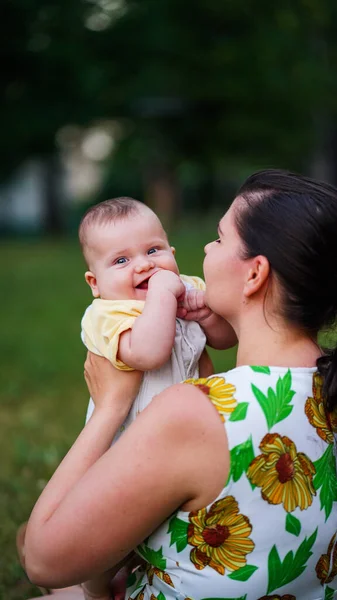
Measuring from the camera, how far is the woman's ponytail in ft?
6.68

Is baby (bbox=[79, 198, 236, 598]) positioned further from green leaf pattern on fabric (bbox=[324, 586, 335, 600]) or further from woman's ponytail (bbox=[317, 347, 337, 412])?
green leaf pattern on fabric (bbox=[324, 586, 335, 600])

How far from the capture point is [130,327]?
223 centimetres

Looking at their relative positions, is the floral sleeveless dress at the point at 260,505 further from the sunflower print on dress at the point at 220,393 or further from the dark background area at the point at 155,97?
the dark background area at the point at 155,97

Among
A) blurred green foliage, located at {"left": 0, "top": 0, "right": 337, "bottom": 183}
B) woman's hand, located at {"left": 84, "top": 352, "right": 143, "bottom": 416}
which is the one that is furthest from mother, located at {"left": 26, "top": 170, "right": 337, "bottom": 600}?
blurred green foliage, located at {"left": 0, "top": 0, "right": 337, "bottom": 183}

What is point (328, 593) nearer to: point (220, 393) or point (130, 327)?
point (220, 393)

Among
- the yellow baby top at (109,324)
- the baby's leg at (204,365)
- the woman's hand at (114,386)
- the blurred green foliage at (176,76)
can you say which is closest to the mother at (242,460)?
the woman's hand at (114,386)

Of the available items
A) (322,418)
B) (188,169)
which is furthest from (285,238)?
(188,169)

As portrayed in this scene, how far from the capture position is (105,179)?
38.3m

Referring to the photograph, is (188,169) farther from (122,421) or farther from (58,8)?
(122,421)

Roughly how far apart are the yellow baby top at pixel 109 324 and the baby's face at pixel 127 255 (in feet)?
0.19

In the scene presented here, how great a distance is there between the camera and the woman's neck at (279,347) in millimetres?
2066

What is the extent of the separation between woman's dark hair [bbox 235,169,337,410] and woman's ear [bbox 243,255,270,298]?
2 cm

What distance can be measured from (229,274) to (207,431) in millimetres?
438

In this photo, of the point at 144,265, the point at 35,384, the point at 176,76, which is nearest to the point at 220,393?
the point at 144,265
